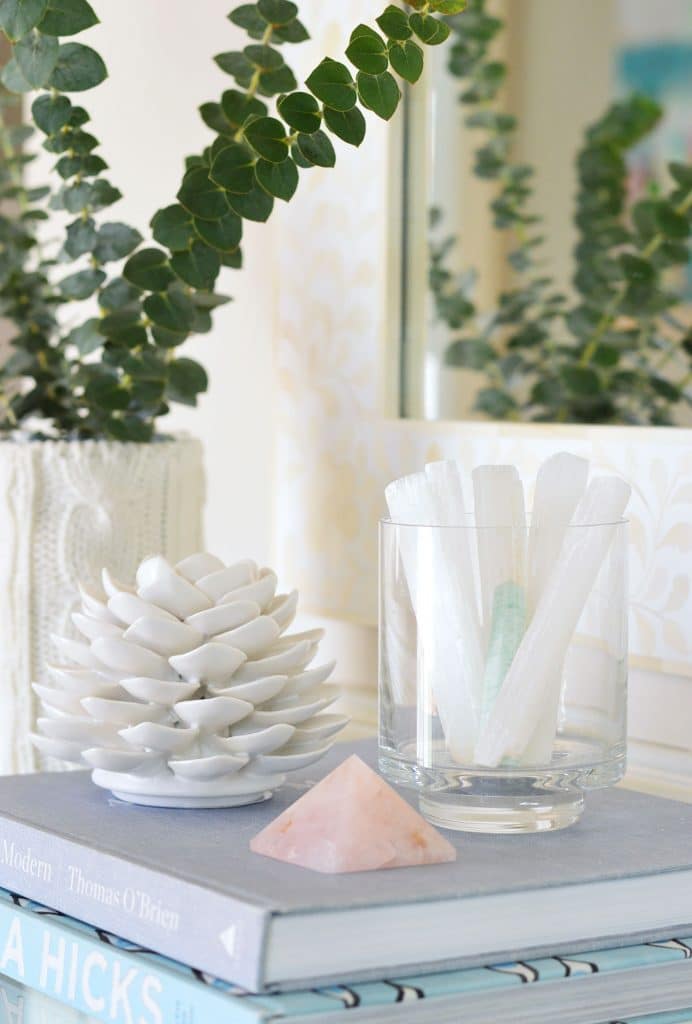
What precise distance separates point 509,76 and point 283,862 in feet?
1.92

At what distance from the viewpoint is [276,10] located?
1.96 ft

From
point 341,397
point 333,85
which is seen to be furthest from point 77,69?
point 341,397

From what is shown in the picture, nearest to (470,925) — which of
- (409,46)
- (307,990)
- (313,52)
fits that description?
(307,990)

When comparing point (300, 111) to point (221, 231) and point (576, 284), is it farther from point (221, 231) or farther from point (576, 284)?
point (576, 284)

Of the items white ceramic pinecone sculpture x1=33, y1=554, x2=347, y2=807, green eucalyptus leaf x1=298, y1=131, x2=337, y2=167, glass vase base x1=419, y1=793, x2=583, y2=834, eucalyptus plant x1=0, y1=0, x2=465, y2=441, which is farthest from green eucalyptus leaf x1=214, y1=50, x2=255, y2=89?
glass vase base x1=419, y1=793, x2=583, y2=834

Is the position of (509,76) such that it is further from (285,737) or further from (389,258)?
(285,737)

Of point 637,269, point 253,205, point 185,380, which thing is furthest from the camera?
point 637,269

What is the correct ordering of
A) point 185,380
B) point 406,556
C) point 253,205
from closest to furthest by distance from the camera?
1. point 406,556
2. point 253,205
3. point 185,380

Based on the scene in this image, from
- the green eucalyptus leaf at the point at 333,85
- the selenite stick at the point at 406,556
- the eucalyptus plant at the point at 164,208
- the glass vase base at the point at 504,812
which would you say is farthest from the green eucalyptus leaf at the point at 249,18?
the glass vase base at the point at 504,812

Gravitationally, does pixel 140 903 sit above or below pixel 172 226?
below

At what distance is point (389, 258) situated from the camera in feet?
2.35

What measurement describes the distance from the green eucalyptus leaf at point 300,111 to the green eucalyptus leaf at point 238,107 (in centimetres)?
9

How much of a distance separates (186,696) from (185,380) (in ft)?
0.73

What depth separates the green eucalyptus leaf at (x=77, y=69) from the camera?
1.88 feet
